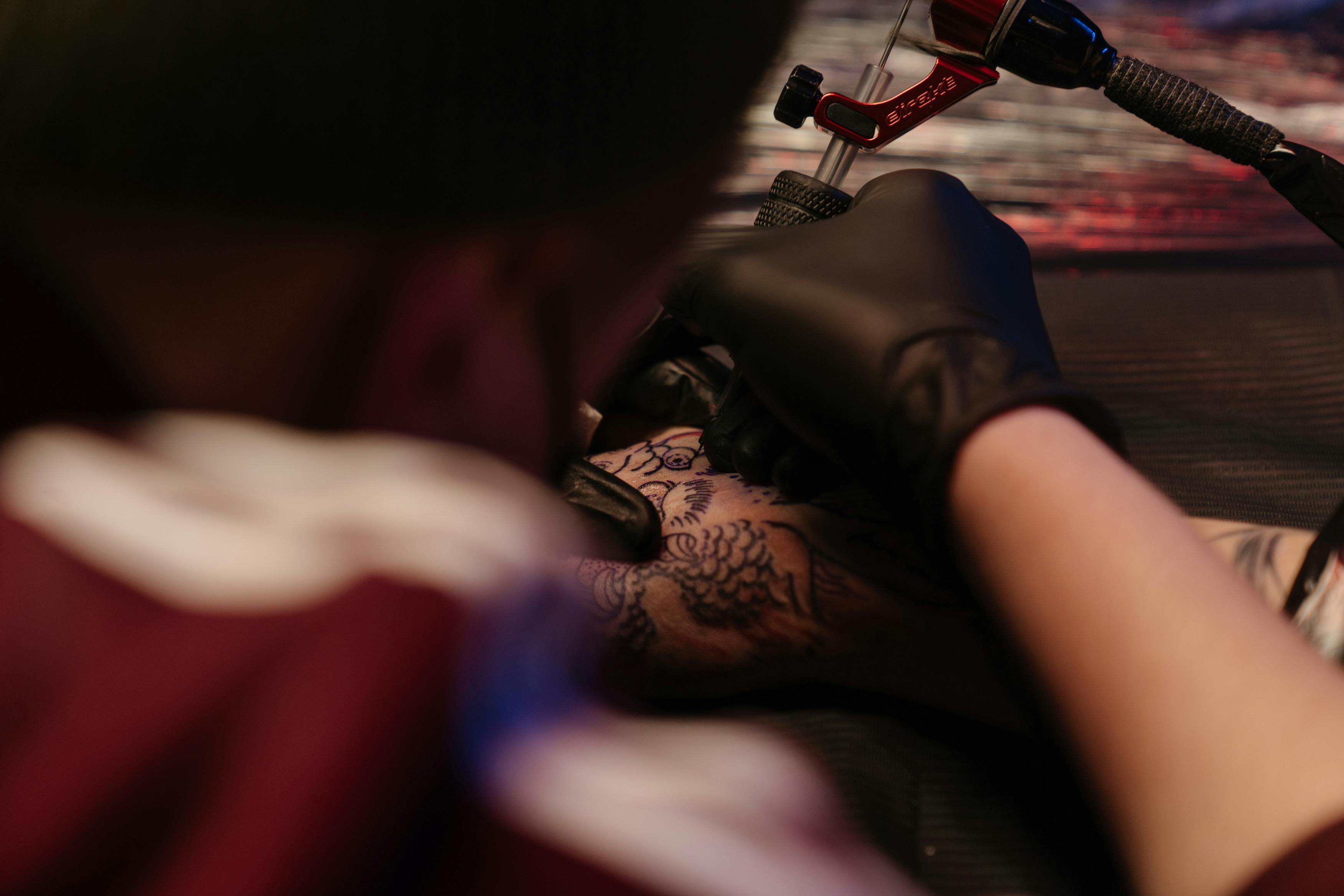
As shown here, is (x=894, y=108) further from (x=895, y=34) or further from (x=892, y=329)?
(x=892, y=329)

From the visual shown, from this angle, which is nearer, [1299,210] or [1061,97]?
[1299,210]

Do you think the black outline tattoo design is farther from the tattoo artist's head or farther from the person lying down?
the tattoo artist's head

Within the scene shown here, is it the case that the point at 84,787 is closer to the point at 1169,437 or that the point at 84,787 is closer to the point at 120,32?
the point at 120,32

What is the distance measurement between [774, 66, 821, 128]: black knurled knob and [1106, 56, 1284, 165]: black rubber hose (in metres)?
0.26

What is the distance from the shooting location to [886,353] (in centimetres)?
57

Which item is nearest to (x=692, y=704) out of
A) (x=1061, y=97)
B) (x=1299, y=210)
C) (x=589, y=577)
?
(x=589, y=577)

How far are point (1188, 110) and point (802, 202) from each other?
1.11 feet

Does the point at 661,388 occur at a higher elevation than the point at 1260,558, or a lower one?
lower

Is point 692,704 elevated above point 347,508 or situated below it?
below

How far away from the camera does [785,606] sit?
0.75 meters

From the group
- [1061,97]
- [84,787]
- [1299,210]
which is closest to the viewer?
[84,787]

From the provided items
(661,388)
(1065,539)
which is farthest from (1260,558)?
(661,388)

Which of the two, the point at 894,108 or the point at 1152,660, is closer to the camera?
the point at 1152,660

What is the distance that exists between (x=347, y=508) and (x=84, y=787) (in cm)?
9
